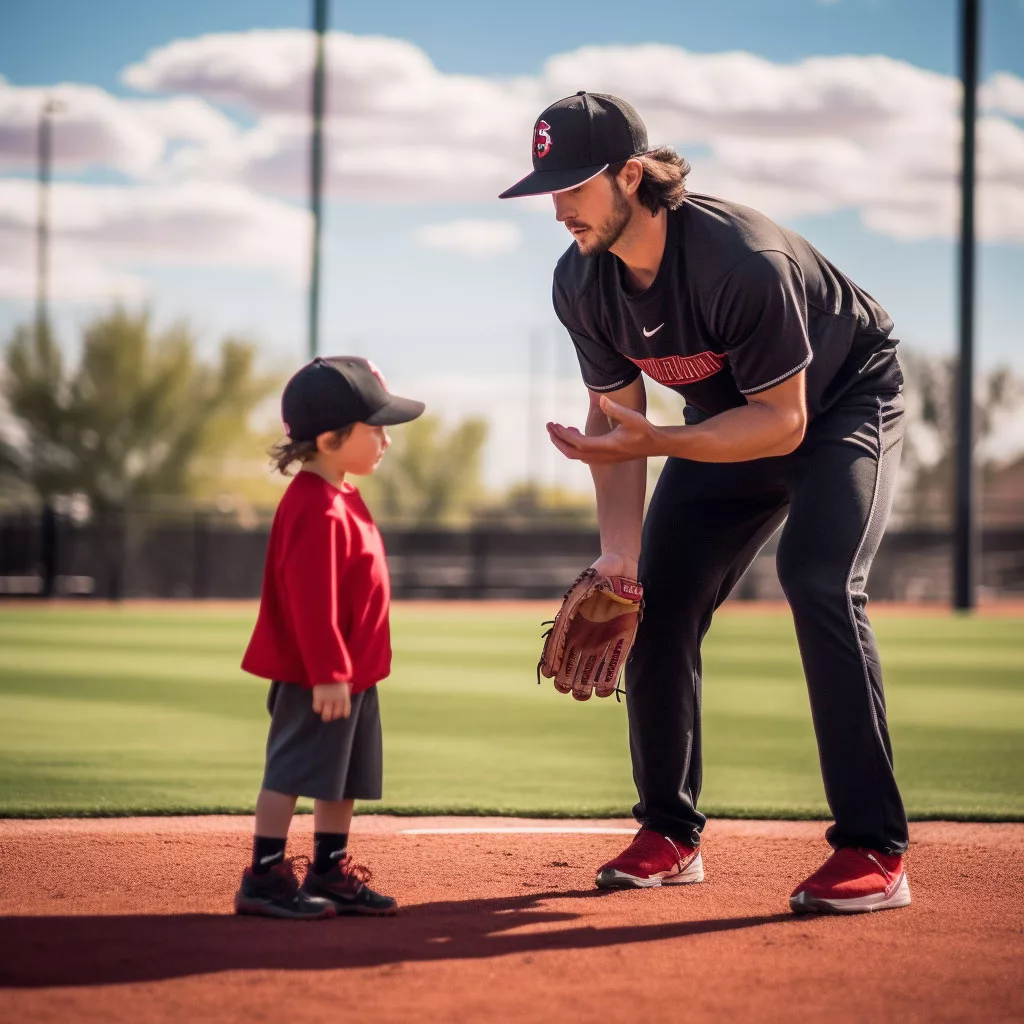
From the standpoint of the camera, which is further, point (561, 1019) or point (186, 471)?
point (186, 471)

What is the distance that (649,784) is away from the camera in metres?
4.54

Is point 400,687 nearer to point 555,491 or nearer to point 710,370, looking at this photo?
point 710,370

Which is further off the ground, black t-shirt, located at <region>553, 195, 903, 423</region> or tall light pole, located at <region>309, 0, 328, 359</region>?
tall light pole, located at <region>309, 0, 328, 359</region>

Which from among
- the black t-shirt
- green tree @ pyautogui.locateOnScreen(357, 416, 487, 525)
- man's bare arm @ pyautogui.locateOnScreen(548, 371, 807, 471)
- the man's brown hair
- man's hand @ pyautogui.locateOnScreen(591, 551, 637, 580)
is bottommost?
man's hand @ pyautogui.locateOnScreen(591, 551, 637, 580)

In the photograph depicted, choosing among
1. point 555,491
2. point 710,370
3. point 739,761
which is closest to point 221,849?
point 710,370

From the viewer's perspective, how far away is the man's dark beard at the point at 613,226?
4121 millimetres

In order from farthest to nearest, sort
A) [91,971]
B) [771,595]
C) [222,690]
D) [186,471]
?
[186,471]
[771,595]
[222,690]
[91,971]

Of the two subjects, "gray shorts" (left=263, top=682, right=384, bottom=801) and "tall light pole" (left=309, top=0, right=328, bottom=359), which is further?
"tall light pole" (left=309, top=0, right=328, bottom=359)

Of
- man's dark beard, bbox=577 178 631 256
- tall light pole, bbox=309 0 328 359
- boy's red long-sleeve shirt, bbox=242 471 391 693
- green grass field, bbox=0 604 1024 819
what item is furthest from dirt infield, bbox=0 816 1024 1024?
tall light pole, bbox=309 0 328 359

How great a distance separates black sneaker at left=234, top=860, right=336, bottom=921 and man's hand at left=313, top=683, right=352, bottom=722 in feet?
1.45

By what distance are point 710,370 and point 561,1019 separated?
2003 mm

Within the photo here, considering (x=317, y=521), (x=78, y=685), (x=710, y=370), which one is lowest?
(x=78, y=685)

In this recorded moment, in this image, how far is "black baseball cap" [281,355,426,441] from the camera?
3961mm

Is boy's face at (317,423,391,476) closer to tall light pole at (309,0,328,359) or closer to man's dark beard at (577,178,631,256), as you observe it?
man's dark beard at (577,178,631,256)
